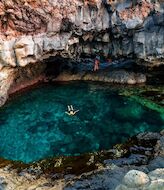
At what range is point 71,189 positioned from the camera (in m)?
14.4

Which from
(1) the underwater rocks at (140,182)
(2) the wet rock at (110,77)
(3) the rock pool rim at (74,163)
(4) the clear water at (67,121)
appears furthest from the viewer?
(2) the wet rock at (110,77)

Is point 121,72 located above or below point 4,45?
below

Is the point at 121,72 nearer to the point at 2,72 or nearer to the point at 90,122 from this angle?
the point at 90,122

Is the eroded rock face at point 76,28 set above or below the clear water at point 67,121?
above

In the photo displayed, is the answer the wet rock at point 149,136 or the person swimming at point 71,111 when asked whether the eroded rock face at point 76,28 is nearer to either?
the person swimming at point 71,111

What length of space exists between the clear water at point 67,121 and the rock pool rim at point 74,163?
1.99 metres

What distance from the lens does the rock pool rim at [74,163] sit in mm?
16031

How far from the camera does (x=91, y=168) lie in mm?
15992

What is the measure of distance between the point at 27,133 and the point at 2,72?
15.5ft

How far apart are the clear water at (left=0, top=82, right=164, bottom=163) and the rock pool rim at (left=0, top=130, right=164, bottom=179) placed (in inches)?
78.4

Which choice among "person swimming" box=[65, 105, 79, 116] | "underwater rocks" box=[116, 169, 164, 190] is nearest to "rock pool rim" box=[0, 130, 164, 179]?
"underwater rocks" box=[116, 169, 164, 190]

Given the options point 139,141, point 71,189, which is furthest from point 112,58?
point 71,189

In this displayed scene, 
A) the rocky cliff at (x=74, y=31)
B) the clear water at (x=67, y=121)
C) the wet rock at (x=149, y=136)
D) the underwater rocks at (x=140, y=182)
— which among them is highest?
the rocky cliff at (x=74, y=31)

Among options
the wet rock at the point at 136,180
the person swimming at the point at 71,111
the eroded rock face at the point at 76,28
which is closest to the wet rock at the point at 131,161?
the wet rock at the point at 136,180
